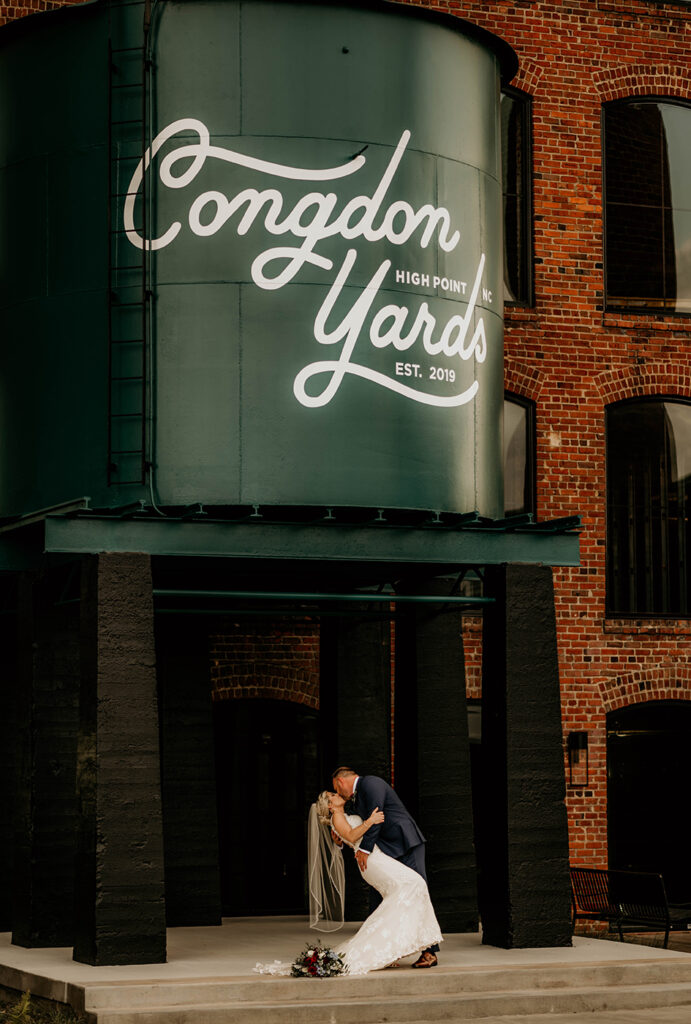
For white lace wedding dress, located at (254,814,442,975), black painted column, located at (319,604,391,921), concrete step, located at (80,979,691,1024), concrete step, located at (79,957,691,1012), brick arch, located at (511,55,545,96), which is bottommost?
concrete step, located at (80,979,691,1024)

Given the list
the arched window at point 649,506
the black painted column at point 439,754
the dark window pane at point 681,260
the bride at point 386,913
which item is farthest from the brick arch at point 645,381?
the bride at point 386,913

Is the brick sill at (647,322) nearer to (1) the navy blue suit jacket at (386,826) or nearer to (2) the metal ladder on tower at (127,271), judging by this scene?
(2) the metal ladder on tower at (127,271)

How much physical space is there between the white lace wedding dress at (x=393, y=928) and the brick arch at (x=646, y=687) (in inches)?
278

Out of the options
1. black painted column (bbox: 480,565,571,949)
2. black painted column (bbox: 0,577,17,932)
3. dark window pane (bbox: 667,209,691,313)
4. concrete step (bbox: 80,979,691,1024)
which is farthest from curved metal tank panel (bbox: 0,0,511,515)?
dark window pane (bbox: 667,209,691,313)

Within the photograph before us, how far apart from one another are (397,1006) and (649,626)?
875cm

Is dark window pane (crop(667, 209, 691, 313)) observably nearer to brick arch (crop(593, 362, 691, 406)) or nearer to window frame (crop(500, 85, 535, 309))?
brick arch (crop(593, 362, 691, 406))

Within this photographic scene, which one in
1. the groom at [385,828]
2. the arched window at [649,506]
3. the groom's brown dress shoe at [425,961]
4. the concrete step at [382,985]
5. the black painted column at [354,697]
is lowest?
the concrete step at [382,985]

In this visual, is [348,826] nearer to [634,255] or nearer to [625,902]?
[625,902]

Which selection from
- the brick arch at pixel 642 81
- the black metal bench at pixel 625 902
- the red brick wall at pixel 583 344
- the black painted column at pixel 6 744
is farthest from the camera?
the brick arch at pixel 642 81

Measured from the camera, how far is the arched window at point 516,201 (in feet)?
67.4

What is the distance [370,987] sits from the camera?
1272 cm

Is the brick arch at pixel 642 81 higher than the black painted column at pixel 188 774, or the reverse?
the brick arch at pixel 642 81

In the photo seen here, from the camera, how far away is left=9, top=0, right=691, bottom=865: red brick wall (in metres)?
20.0

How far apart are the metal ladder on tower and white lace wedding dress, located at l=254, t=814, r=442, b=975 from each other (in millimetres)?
3763
